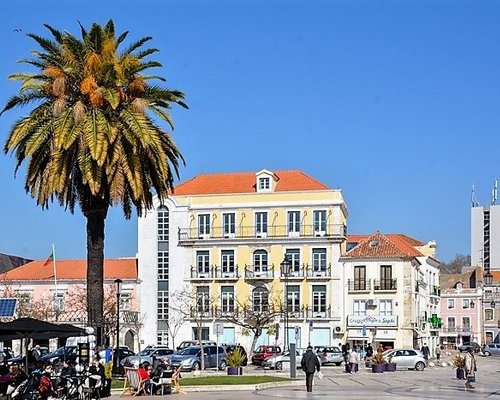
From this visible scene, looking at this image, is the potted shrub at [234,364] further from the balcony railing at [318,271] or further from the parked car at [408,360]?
the balcony railing at [318,271]

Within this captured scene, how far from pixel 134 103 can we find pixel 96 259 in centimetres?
582

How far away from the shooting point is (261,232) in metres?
82.7

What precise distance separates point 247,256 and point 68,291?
16439 millimetres

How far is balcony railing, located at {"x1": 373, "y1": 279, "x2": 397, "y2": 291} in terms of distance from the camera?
80500mm

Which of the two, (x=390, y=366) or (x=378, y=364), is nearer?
(x=378, y=364)

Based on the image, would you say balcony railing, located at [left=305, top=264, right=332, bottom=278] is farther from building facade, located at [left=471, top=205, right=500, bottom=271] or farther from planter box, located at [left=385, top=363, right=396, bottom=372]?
building facade, located at [left=471, top=205, right=500, bottom=271]

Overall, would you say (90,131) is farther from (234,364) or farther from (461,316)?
(461,316)

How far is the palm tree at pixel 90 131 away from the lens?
A: 114 feet

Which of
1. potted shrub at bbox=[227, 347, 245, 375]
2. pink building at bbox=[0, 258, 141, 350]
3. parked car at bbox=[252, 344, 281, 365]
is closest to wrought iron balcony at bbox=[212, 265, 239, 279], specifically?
pink building at bbox=[0, 258, 141, 350]

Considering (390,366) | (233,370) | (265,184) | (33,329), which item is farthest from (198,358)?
(265,184)

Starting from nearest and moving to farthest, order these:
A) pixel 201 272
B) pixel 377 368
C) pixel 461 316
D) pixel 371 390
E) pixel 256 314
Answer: pixel 371 390 < pixel 377 368 < pixel 256 314 < pixel 201 272 < pixel 461 316

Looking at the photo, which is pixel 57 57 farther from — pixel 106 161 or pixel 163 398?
pixel 163 398

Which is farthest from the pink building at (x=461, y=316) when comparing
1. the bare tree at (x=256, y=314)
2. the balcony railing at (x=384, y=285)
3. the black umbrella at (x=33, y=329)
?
the black umbrella at (x=33, y=329)

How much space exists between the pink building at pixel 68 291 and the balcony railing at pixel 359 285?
59.6 ft
